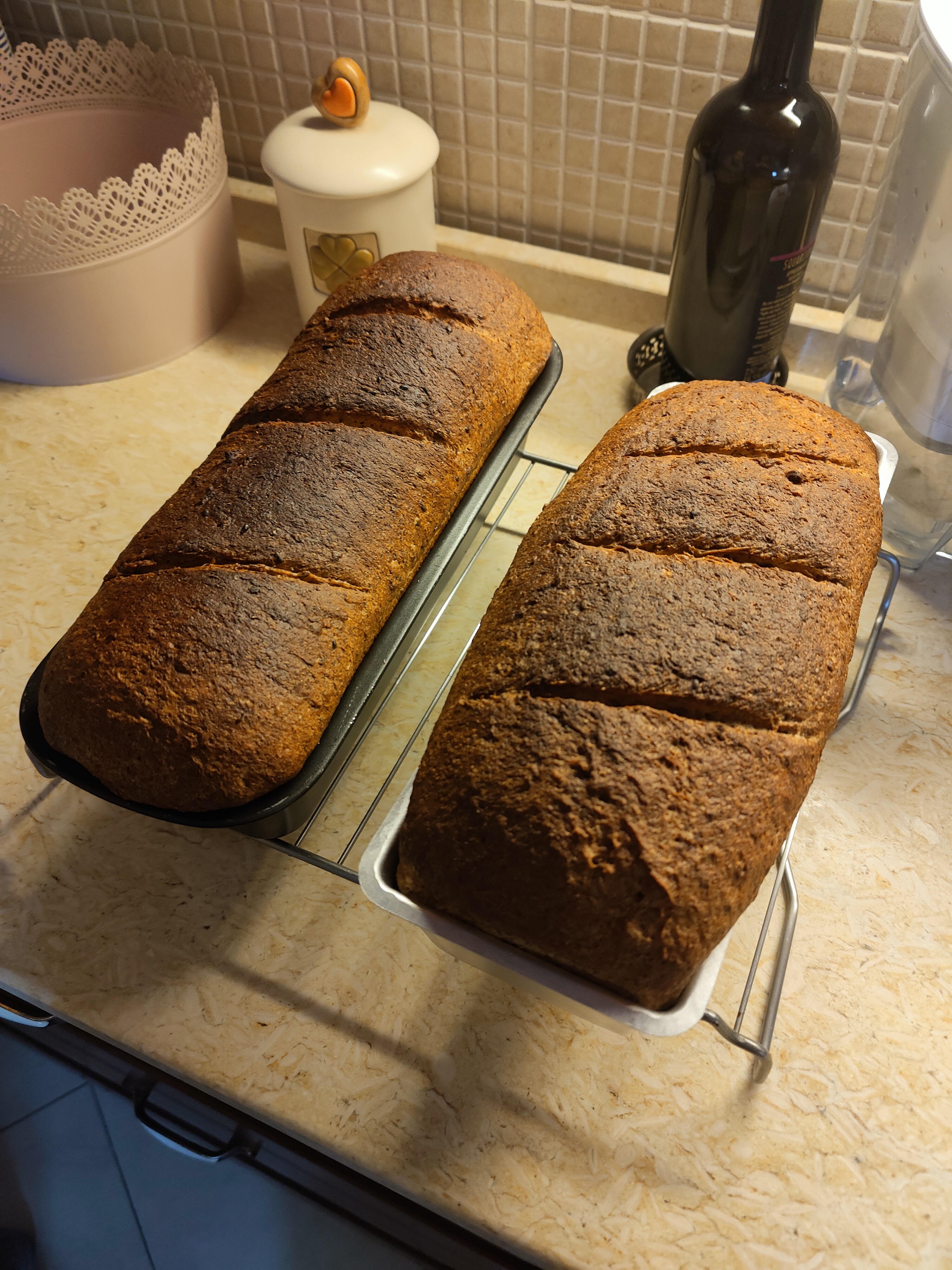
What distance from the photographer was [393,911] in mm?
594

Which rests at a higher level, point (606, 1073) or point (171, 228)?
point (171, 228)

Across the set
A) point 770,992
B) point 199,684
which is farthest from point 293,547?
point 770,992

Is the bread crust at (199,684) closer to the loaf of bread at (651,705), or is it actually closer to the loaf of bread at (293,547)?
the loaf of bread at (293,547)

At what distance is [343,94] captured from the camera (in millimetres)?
1063

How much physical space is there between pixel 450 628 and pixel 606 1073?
48 centimetres

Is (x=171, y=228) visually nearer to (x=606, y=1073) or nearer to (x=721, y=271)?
(x=721, y=271)

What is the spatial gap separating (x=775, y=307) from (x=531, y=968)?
78cm

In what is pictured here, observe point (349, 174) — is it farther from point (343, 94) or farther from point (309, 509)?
point (309, 509)

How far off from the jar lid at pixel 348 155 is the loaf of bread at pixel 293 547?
16 cm

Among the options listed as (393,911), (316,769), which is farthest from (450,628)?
(393,911)

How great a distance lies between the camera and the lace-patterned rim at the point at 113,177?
1.06 meters

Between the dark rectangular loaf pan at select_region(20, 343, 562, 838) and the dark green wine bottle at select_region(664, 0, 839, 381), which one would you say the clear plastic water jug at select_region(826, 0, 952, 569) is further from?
the dark rectangular loaf pan at select_region(20, 343, 562, 838)

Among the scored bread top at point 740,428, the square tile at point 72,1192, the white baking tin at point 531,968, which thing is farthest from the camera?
the square tile at point 72,1192

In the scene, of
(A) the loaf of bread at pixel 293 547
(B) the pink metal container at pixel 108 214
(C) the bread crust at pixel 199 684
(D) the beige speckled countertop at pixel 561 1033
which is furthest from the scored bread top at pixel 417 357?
(D) the beige speckled countertop at pixel 561 1033
